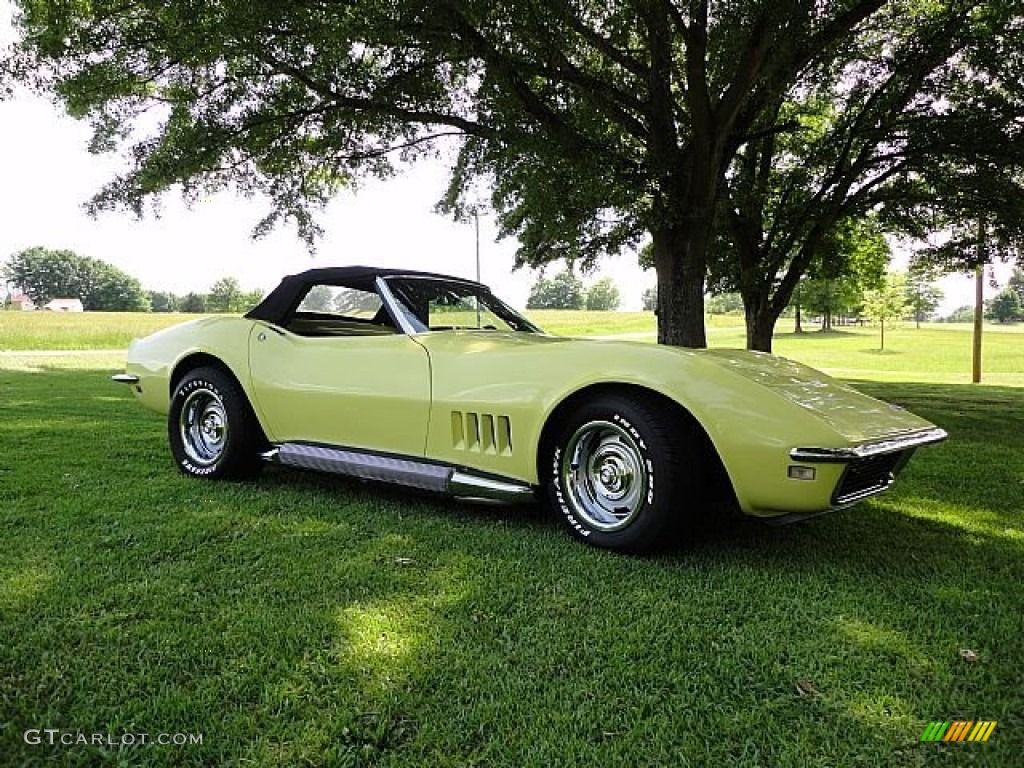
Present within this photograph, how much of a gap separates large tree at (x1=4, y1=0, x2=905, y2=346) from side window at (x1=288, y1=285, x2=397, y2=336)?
11.5 feet

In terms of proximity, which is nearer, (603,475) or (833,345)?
(603,475)

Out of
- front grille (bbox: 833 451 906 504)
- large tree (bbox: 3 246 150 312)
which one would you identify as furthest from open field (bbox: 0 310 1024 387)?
large tree (bbox: 3 246 150 312)

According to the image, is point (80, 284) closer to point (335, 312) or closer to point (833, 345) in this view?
point (833, 345)

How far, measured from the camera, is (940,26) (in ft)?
32.9

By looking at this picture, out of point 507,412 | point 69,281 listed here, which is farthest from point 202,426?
point 69,281

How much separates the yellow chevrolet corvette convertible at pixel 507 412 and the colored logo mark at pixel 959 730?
105cm

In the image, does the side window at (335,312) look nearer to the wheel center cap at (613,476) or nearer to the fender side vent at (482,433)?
the fender side vent at (482,433)

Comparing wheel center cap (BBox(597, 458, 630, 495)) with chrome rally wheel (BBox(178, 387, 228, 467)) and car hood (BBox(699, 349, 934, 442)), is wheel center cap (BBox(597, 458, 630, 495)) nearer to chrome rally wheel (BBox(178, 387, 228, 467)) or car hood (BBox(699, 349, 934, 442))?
car hood (BBox(699, 349, 934, 442))

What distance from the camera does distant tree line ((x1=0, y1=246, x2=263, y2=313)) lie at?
97000mm

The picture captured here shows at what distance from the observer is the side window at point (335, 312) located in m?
4.46

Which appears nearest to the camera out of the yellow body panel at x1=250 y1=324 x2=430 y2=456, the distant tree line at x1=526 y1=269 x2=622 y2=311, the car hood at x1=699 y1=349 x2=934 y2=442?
the car hood at x1=699 y1=349 x2=934 y2=442

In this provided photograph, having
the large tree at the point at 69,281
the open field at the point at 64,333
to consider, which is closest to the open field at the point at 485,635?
the open field at the point at 64,333

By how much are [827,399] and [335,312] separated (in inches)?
122

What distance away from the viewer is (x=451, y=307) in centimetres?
432
